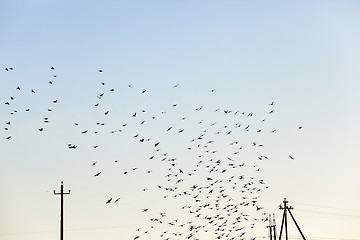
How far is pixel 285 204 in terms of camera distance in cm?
7256

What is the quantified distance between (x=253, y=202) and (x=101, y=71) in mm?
22031

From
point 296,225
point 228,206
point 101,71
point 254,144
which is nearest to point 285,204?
point 296,225

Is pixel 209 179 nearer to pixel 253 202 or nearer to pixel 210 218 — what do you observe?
pixel 210 218

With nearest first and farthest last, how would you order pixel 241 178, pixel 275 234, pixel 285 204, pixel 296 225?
pixel 241 178, pixel 296 225, pixel 285 204, pixel 275 234

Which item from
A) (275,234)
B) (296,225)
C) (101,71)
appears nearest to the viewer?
(101,71)

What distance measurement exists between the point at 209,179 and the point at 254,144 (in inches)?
247

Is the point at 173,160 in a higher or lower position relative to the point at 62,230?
lower

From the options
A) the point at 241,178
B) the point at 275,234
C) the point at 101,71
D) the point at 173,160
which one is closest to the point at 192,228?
the point at 241,178

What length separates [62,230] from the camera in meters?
56.7

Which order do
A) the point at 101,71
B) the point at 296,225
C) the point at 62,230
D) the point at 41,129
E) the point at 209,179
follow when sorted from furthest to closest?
1. the point at 296,225
2. the point at 62,230
3. the point at 209,179
4. the point at 41,129
5. the point at 101,71

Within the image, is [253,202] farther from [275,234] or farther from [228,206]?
[275,234]

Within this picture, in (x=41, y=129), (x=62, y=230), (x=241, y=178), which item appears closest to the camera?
(x=41, y=129)

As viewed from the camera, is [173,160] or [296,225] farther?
[296,225]

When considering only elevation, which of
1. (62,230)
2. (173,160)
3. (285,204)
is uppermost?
(285,204)
